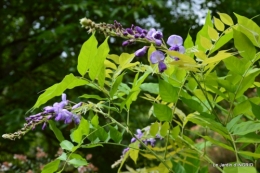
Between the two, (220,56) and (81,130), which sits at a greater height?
(220,56)

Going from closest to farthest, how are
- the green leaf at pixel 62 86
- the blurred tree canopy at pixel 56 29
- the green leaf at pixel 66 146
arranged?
the green leaf at pixel 62 86, the green leaf at pixel 66 146, the blurred tree canopy at pixel 56 29

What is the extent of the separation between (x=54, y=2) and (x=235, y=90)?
2490 mm

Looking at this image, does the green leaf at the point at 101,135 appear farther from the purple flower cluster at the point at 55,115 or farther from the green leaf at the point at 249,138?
the green leaf at the point at 249,138

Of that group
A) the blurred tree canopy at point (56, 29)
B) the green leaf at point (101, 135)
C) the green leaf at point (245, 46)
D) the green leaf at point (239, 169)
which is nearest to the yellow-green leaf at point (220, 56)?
the green leaf at point (245, 46)

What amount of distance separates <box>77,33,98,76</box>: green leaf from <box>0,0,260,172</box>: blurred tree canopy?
179 centimetres

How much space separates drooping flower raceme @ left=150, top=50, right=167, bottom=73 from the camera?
23.0 inches

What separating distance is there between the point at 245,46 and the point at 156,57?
0.14m

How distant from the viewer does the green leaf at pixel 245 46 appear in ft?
1.90

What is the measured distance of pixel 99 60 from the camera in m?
0.61

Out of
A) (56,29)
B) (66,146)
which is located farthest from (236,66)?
(56,29)

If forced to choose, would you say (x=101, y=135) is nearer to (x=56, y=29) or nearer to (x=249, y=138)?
(x=249, y=138)

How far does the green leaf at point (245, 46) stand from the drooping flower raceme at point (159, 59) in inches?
4.5

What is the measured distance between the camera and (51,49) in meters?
2.69

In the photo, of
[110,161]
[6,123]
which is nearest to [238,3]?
[110,161]
